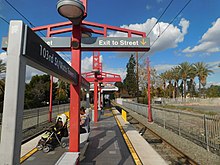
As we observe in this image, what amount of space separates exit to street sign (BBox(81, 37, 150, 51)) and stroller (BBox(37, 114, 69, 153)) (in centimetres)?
309

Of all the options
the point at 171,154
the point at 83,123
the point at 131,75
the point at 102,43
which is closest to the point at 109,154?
the point at 83,123

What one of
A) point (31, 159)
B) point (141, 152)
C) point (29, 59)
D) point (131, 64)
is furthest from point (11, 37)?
point (131, 64)

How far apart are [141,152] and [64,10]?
4999 mm

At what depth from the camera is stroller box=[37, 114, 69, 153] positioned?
6.00m

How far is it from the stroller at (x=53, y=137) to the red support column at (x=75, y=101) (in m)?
1.92

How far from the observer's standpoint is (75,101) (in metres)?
4.61

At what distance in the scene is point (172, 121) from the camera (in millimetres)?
10562

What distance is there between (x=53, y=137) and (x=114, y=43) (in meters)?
4.02

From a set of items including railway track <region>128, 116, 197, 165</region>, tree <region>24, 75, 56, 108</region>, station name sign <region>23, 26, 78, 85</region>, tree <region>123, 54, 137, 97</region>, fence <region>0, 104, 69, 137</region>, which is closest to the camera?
station name sign <region>23, 26, 78, 85</region>

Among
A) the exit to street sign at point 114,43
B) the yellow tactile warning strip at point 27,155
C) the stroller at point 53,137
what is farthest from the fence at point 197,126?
the yellow tactile warning strip at point 27,155

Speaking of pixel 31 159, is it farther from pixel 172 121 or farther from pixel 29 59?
pixel 172 121

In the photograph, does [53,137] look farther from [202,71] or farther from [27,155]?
[202,71]

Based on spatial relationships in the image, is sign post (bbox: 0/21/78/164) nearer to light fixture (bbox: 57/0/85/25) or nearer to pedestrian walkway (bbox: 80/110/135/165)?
light fixture (bbox: 57/0/85/25)

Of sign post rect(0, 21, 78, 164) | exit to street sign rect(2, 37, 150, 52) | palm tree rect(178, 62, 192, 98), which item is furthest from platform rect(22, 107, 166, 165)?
palm tree rect(178, 62, 192, 98)
